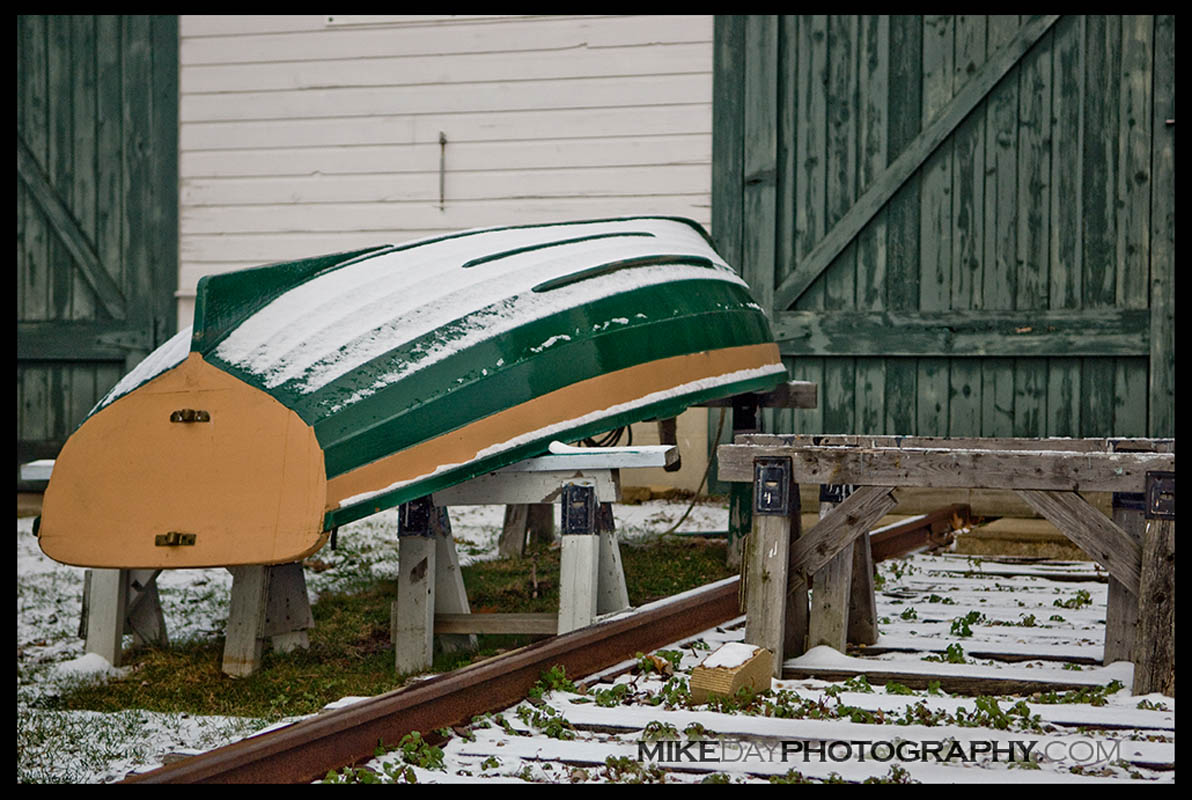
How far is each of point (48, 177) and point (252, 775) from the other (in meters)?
9.60

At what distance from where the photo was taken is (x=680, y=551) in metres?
7.78

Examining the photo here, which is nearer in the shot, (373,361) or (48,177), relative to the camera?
(373,361)

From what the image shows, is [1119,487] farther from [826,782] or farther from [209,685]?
[209,685]

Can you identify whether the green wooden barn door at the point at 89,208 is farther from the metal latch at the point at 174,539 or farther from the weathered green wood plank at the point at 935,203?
the metal latch at the point at 174,539

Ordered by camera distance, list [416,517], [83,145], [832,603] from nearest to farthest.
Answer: [832,603] < [416,517] < [83,145]

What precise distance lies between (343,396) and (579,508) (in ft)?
3.37

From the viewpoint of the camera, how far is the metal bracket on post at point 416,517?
499cm

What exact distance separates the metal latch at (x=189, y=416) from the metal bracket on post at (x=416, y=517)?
0.84 m

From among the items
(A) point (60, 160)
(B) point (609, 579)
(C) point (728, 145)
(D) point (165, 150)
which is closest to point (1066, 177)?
(C) point (728, 145)

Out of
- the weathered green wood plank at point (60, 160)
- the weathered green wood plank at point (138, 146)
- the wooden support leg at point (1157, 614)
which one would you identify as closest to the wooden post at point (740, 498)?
the wooden support leg at point (1157, 614)

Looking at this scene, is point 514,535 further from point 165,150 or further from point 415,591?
point 165,150

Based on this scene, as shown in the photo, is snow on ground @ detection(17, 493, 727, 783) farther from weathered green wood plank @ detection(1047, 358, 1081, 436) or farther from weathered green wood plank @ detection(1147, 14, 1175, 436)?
weathered green wood plank @ detection(1147, 14, 1175, 436)

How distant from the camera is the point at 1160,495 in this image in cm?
355

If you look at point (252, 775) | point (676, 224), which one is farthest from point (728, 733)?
point (676, 224)
